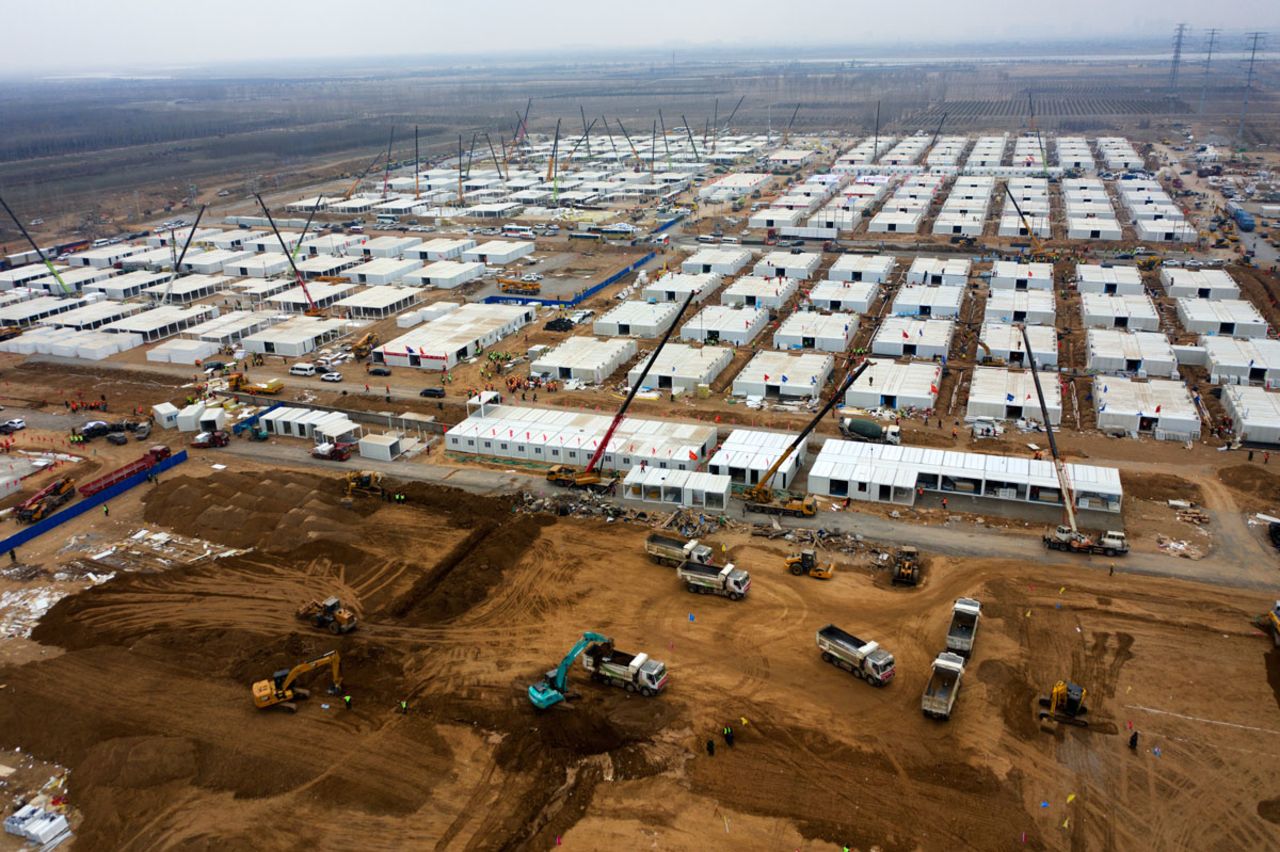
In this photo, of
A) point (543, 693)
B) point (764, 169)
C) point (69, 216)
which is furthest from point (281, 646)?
point (764, 169)

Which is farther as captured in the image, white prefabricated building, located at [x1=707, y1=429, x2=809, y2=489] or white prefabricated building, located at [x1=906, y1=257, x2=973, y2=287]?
white prefabricated building, located at [x1=906, y1=257, x2=973, y2=287]

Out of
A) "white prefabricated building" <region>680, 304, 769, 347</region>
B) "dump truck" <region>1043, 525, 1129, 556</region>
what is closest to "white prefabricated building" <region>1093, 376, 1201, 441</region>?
"dump truck" <region>1043, 525, 1129, 556</region>

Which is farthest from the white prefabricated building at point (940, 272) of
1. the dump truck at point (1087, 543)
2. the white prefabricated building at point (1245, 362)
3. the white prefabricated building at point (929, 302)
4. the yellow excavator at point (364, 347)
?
the yellow excavator at point (364, 347)

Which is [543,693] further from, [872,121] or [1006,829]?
[872,121]

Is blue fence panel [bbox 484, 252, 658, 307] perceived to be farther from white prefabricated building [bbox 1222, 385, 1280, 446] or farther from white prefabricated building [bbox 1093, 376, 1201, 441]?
white prefabricated building [bbox 1222, 385, 1280, 446]

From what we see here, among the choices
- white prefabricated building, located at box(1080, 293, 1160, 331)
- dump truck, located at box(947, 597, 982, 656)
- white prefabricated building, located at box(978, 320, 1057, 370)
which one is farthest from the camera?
white prefabricated building, located at box(1080, 293, 1160, 331)

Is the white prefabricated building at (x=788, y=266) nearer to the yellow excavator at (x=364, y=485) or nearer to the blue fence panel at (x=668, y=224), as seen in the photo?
the blue fence panel at (x=668, y=224)

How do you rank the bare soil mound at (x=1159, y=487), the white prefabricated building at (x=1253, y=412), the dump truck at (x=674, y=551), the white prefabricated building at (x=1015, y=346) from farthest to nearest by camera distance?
the white prefabricated building at (x=1015, y=346), the white prefabricated building at (x=1253, y=412), the bare soil mound at (x=1159, y=487), the dump truck at (x=674, y=551)
